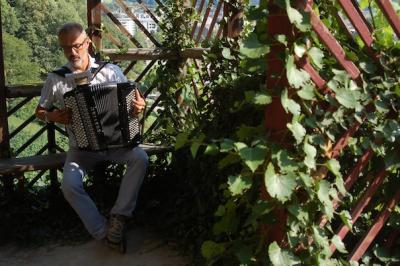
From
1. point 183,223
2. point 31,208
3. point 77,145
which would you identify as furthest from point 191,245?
point 31,208

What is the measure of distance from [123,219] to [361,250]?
6.37ft

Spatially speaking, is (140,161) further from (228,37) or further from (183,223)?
(228,37)

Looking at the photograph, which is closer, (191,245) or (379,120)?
(379,120)

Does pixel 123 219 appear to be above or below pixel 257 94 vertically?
below

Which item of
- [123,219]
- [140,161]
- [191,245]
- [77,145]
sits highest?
[77,145]

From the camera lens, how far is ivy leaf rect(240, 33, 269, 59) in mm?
1861

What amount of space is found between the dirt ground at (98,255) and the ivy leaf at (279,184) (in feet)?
5.91

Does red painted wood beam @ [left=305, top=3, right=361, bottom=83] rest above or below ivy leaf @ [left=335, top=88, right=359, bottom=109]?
above

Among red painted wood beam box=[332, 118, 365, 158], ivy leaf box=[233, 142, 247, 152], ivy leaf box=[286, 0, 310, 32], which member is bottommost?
red painted wood beam box=[332, 118, 365, 158]

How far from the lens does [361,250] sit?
7.35 feet

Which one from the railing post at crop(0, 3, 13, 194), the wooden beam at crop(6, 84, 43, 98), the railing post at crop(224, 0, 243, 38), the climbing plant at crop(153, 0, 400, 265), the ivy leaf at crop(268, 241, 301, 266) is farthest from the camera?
the wooden beam at crop(6, 84, 43, 98)

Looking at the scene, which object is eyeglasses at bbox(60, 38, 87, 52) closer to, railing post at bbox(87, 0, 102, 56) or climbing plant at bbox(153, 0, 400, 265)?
railing post at bbox(87, 0, 102, 56)

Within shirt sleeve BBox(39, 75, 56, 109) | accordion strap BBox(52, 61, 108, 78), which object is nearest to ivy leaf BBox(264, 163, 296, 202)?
accordion strap BBox(52, 61, 108, 78)

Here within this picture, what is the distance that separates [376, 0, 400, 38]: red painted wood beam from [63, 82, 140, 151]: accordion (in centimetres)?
210
